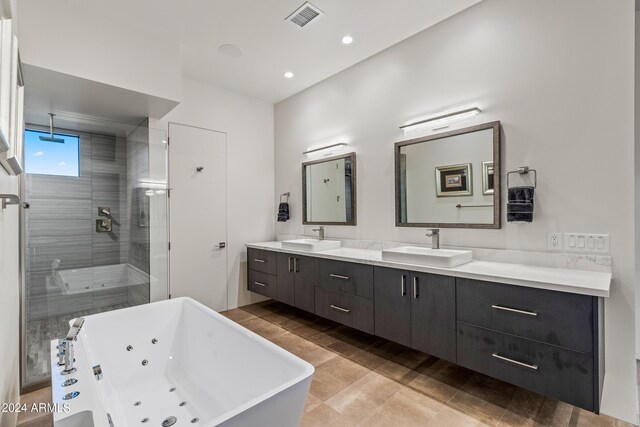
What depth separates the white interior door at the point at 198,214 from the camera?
3.61 meters

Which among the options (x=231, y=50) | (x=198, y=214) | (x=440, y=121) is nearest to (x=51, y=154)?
(x=198, y=214)

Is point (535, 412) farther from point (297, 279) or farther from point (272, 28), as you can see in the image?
point (272, 28)

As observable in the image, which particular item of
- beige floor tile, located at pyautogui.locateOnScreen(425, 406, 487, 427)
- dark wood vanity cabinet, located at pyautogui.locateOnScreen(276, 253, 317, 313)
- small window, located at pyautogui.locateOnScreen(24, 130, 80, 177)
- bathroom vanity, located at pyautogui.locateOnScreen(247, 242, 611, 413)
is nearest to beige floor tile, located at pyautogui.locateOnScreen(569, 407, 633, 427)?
bathroom vanity, located at pyautogui.locateOnScreen(247, 242, 611, 413)

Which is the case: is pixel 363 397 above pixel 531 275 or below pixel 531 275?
below

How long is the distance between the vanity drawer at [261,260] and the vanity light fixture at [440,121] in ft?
6.80

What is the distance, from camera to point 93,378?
5.19 feet

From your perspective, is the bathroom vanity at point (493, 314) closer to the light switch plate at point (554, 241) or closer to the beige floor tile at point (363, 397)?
the light switch plate at point (554, 241)

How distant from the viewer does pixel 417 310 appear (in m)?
2.28

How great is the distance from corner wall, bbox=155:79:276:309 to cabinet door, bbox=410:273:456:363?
2594mm

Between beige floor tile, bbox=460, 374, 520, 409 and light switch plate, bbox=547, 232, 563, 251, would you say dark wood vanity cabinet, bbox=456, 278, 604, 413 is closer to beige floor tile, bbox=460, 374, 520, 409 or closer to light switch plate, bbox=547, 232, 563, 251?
beige floor tile, bbox=460, 374, 520, 409

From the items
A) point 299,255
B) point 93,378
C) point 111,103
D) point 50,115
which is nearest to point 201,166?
point 111,103

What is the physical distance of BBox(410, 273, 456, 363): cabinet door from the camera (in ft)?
6.88

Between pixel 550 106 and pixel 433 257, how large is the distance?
1.32 metres

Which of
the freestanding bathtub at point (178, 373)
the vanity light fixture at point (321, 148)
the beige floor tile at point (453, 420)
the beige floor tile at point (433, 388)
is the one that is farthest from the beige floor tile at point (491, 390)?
the vanity light fixture at point (321, 148)
